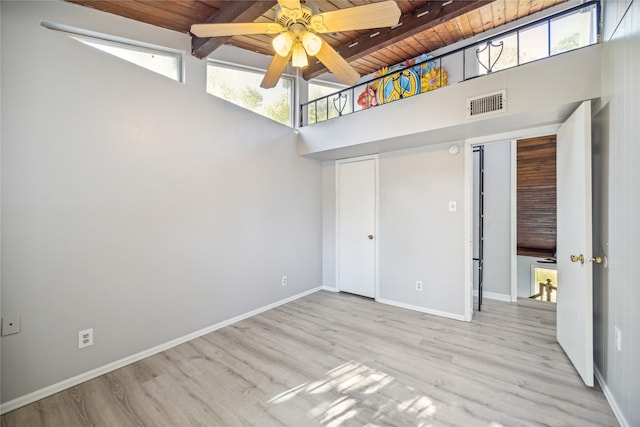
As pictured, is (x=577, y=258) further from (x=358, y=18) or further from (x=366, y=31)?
(x=366, y=31)

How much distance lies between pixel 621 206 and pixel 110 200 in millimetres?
3582

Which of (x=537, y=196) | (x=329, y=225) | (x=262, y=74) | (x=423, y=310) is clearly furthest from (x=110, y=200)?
(x=537, y=196)

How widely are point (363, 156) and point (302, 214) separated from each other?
124 cm

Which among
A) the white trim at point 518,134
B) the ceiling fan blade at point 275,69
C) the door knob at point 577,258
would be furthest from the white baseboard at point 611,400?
the ceiling fan blade at point 275,69

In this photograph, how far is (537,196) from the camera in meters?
4.75

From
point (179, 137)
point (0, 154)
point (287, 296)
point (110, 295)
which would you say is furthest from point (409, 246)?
point (0, 154)

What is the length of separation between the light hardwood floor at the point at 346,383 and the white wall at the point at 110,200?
13.6 inches

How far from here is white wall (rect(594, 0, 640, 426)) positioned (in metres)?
1.47

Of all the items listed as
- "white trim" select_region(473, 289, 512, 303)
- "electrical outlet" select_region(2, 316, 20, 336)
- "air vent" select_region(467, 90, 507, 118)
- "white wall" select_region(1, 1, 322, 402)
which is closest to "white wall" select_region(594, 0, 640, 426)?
"air vent" select_region(467, 90, 507, 118)

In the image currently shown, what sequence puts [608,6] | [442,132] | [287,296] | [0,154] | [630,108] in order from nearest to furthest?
[630,108]
[0,154]
[608,6]
[442,132]
[287,296]

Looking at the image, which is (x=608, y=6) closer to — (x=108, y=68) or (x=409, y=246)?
(x=409, y=246)

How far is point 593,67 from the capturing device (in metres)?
2.03

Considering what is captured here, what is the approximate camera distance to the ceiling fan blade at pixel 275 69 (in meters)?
2.03

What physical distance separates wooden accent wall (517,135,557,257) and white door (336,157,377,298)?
2790mm
